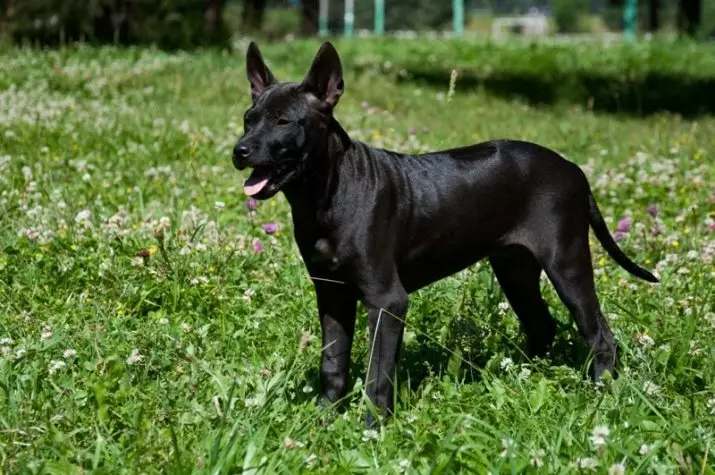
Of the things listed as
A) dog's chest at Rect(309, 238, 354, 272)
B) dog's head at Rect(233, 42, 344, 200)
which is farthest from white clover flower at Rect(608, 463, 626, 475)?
dog's head at Rect(233, 42, 344, 200)

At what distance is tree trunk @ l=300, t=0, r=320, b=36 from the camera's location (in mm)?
35094

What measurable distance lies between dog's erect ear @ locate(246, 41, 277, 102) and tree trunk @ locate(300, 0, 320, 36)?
3114 centimetres

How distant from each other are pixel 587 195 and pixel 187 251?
2.17 metres

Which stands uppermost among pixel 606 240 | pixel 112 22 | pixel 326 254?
pixel 112 22

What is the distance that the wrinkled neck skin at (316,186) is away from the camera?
4.24m

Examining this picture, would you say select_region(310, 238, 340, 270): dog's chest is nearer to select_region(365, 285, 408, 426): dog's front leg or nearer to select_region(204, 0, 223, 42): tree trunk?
select_region(365, 285, 408, 426): dog's front leg

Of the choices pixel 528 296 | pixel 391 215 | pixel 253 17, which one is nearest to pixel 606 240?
pixel 528 296

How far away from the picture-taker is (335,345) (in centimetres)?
457

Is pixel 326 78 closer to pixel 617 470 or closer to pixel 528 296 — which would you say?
pixel 528 296

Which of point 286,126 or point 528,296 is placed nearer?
point 286,126

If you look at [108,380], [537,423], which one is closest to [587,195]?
[537,423]

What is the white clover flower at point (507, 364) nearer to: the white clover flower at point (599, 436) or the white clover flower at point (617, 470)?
the white clover flower at point (599, 436)

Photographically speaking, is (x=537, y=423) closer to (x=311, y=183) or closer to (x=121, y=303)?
(x=311, y=183)

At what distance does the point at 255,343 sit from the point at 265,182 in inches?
46.7
